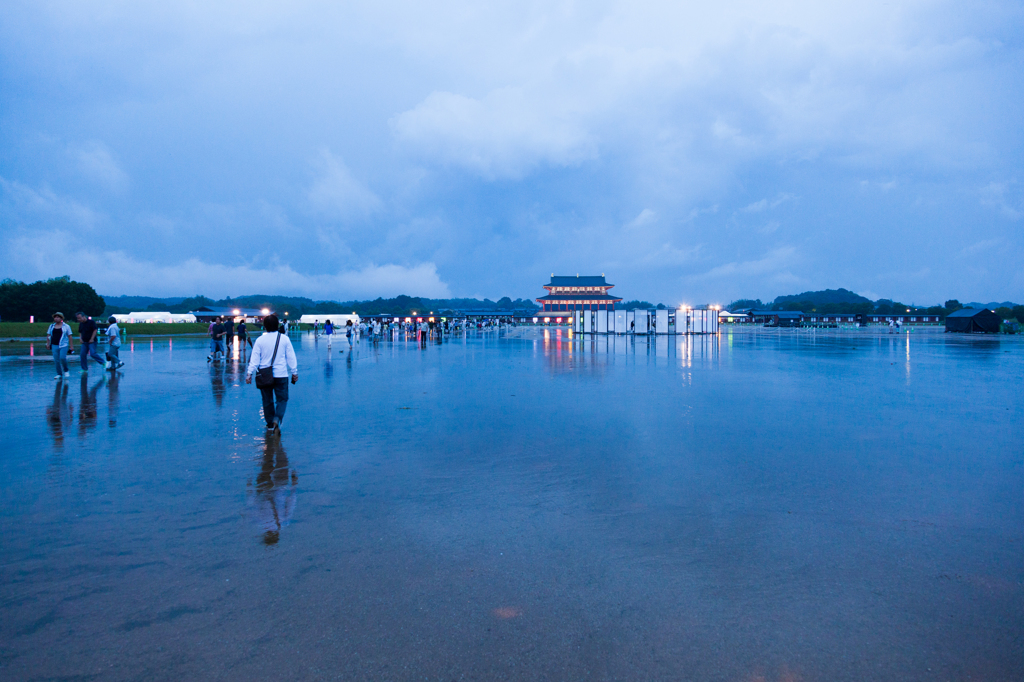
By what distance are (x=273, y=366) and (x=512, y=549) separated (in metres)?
4.94

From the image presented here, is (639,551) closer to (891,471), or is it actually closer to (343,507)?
(343,507)

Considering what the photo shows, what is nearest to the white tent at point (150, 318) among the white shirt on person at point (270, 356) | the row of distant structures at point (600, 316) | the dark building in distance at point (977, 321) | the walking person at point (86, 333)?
the row of distant structures at point (600, 316)

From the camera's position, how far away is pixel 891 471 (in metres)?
5.84

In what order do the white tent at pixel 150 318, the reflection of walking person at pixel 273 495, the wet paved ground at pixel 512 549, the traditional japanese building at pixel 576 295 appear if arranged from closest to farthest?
A: the wet paved ground at pixel 512 549 → the reflection of walking person at pixel 273 495 → the white tent at pixel 150 318 → the traditional japanese building at pixel 576 295

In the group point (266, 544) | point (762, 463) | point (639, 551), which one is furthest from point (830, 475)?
point (266, 544)

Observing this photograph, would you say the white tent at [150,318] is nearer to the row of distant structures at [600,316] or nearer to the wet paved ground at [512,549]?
the row of distant structures at [600,316]

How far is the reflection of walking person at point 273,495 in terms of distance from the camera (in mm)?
4285

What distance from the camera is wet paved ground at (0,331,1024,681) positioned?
2.70 m

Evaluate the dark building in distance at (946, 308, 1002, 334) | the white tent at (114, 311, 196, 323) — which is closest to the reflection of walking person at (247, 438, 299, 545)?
the dark building in distance at (946, 308, 1002, 334)

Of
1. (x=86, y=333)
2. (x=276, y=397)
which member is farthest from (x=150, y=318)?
(x=276, y=397)

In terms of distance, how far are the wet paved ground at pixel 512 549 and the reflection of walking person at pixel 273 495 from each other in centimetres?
3

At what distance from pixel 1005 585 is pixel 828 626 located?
1438mm

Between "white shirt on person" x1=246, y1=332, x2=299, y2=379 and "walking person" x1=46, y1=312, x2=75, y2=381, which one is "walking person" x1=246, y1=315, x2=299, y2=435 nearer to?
"white shirt on person" x1=246, y1=332, x2=299, y2=379

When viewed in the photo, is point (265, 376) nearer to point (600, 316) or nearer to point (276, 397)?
point (276, 397)
